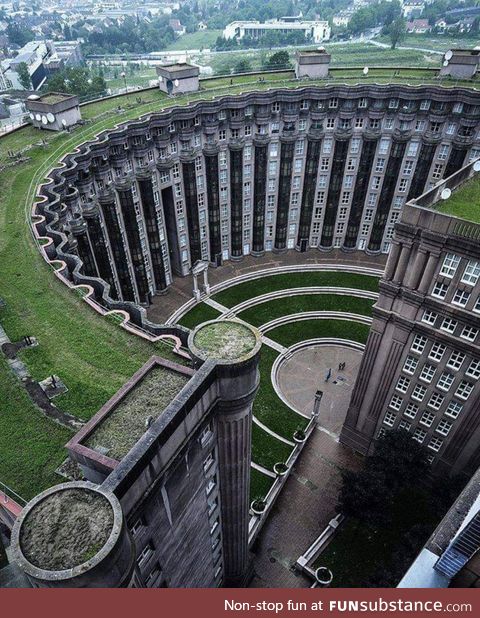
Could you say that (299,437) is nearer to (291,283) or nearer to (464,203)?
(464,203)

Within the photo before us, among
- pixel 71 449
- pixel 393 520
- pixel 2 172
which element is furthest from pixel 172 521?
pixel 2 172

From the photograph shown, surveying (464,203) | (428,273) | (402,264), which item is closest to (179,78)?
(464,203)

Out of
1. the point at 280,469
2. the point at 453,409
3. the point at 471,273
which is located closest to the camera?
the point at 471,273

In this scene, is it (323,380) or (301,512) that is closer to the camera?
(301,512)

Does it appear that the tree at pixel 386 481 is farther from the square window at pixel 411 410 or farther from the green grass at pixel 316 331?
the green grass at pixel 316 331

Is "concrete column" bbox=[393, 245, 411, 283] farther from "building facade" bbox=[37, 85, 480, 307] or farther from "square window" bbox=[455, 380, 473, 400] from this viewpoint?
"building facade" bbox=[37, 85, 480, 307]
